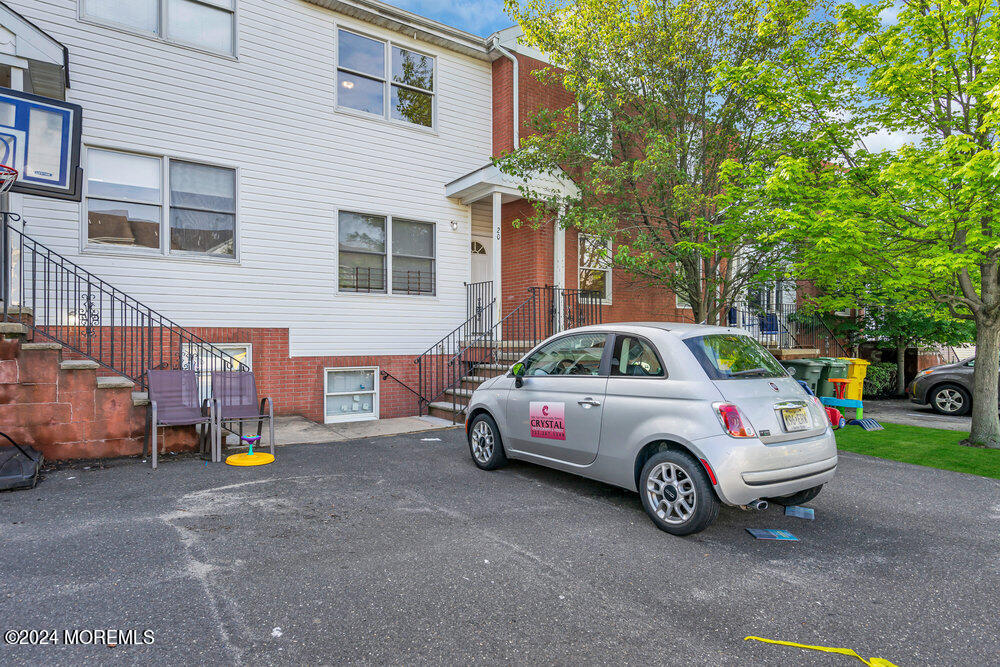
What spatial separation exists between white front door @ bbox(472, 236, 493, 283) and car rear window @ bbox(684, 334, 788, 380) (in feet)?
25.4

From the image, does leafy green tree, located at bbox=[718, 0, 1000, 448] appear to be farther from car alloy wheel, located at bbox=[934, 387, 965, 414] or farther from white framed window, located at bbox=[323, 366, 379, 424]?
white framed window, located at bbox=[323, 366, 379, 424]

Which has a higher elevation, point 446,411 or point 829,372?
point 829,372

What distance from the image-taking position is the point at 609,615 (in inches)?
119

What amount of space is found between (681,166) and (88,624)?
1003 cm

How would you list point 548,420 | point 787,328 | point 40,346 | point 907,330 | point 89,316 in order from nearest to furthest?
point 548,420
point 40,346
point 89,316
point 907,330
point 787,328

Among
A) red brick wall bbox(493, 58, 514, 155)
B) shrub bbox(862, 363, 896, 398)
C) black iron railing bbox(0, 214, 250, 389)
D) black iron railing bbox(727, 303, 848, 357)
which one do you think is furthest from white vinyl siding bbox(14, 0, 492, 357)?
shrub bbox(862, 363, 896, 398)

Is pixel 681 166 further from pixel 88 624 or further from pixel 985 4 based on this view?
pixel 88 624

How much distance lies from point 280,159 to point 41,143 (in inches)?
138

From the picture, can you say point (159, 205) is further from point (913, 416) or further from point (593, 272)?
point (913, 416)

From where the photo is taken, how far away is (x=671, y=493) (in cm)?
424

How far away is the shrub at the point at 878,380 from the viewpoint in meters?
14.6

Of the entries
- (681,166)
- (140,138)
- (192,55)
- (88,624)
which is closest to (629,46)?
(681,166)

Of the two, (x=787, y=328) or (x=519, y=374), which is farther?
(x=787, y=328)

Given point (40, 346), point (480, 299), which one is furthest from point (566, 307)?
point (40, 346)
